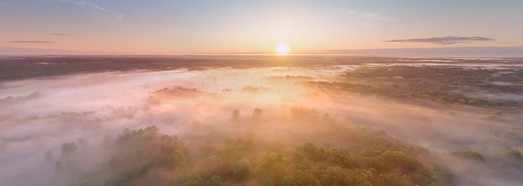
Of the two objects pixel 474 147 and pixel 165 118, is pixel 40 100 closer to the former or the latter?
pixel 165 118

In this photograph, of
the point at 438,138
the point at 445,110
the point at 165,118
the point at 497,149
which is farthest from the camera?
the point at 445,110

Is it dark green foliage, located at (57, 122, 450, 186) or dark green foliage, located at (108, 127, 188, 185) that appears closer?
dark green foliage, located at (57, 122, 450, 186)

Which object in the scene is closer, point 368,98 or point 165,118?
point 165,118

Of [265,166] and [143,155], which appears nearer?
[265,166]

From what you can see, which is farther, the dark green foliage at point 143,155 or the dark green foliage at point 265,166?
the dark green foliage at point 143,155

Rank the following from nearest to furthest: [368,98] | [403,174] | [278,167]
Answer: [278,167]
[403,174]
[368,98]

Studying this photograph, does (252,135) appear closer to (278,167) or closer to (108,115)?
(278,167)

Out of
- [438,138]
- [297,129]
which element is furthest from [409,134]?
[297,129]

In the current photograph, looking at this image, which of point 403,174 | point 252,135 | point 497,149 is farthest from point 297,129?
point 497,149

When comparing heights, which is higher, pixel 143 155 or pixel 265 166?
pixel 265 166
